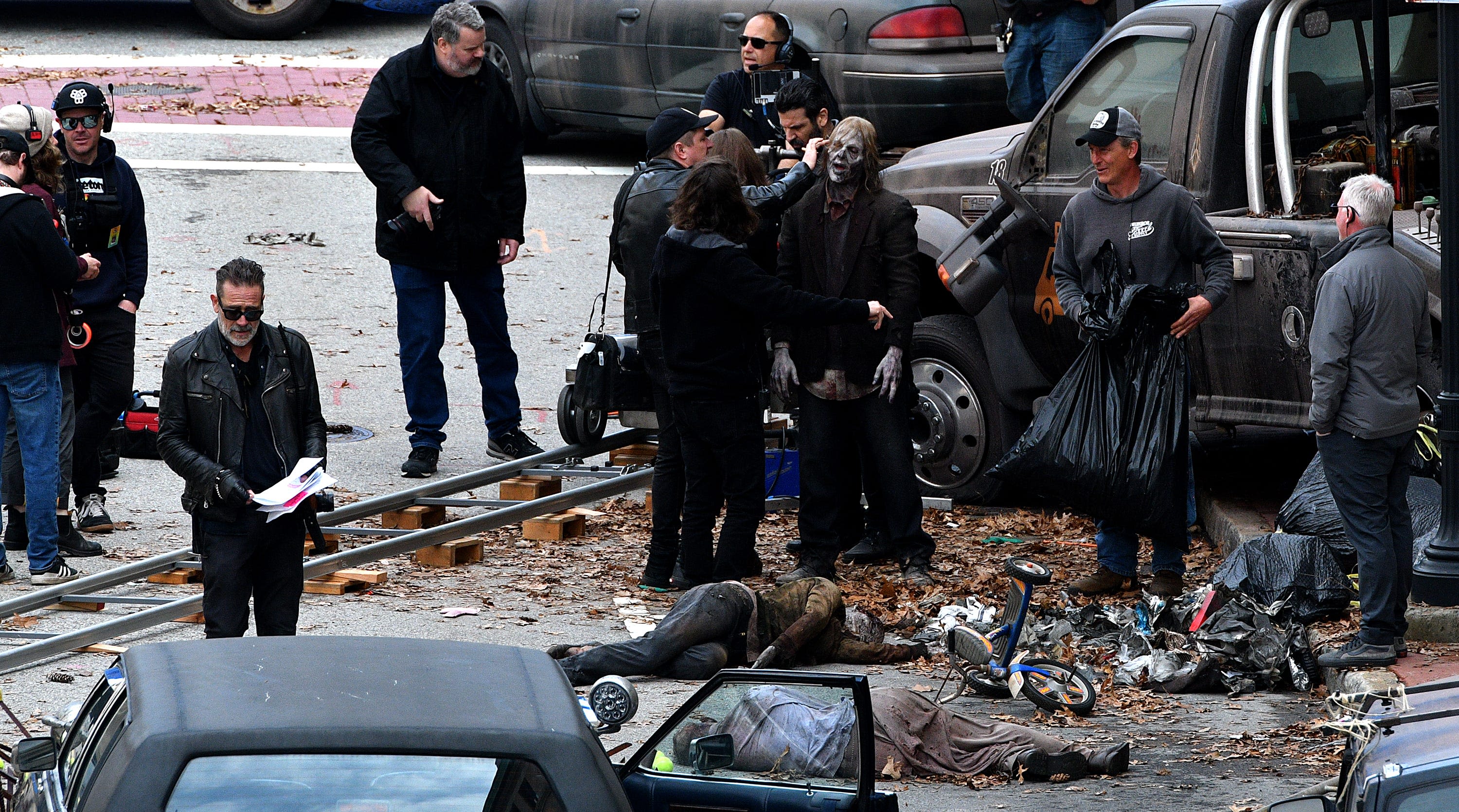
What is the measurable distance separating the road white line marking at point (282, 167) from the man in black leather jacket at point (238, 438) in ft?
30.7

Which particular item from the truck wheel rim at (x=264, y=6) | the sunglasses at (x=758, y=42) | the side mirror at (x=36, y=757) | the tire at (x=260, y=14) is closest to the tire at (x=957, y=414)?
the sunglasses at (x=758, y=42)

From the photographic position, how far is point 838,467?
8477mm

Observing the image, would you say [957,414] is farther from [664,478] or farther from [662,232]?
[662,232]

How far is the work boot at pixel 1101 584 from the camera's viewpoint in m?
7.98

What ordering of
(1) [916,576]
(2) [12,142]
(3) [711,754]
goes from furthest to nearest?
(1) [916,576], (2) [12,142], (3) [711,754]

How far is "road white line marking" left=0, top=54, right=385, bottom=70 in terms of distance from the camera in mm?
17469

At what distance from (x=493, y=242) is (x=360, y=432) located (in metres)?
1.53

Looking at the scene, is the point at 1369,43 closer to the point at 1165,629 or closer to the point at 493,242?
the point at 1165,629

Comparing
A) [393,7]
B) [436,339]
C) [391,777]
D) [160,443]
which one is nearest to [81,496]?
[436,339]

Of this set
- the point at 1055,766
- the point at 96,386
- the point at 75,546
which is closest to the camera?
the point at 1055,766

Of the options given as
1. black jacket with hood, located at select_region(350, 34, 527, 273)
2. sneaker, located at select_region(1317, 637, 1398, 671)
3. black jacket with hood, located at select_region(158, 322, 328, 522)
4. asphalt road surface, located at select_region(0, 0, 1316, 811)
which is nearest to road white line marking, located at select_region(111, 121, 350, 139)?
asphalt road surface, located at select_region(0, 0, 1316, 811)

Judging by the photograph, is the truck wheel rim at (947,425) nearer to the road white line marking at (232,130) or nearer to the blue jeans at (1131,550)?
the blue jeans at (1131,550)

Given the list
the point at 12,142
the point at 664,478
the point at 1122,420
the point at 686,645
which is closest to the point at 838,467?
the point at 664,478

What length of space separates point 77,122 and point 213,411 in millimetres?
3190
